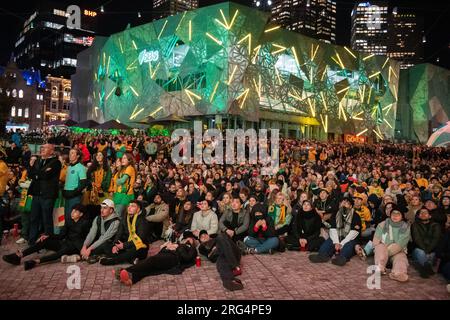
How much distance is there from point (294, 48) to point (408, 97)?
80.8ft

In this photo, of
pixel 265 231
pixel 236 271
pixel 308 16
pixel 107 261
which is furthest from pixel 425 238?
pixel 308 16

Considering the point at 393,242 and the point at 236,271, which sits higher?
the point at 393,242

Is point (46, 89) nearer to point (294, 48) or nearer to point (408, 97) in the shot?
point (294, 48)

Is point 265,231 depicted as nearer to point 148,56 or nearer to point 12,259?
point 12,259

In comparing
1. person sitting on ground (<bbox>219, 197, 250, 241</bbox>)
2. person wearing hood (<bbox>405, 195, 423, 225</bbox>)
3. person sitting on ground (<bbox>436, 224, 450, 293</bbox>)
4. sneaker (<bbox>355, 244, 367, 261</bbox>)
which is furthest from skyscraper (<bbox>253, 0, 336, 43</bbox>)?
person sitting on ground (<bbox>436, 224, 450, 293</bbox>)

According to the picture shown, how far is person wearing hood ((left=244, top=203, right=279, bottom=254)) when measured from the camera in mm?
7463

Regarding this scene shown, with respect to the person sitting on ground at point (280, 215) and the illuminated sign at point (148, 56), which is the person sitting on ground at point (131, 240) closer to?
the person sitting on ground at point (280, 215)

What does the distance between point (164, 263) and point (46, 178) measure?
2877 millimetres

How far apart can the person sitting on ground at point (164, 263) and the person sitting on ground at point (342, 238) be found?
234 centimetres

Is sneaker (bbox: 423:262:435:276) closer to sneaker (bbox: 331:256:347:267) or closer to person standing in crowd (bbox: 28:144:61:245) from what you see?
sneaker (bbox: 331:256:347:267)

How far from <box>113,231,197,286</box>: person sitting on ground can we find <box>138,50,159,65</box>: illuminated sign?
97.0 ft

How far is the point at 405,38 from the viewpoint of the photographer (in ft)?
509
